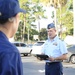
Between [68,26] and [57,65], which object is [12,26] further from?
[68,26]

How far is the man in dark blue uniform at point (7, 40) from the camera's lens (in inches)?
72.7

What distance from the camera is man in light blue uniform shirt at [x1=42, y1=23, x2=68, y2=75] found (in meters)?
5.79

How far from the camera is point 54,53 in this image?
5.89 meters

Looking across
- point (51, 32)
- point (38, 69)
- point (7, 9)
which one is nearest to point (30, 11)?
point (38, 69)

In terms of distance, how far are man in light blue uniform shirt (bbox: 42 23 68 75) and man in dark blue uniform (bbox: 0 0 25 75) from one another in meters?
3.78

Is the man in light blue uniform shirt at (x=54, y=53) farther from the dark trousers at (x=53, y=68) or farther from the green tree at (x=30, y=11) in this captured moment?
the green tree at (x=30, y=11)

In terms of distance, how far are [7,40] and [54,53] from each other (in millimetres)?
3994

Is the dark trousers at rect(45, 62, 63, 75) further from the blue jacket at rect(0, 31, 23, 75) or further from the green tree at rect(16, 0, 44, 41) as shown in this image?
the green tree at rect(16, 0, 44, 41)

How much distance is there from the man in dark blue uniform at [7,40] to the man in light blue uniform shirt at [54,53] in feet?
12.4

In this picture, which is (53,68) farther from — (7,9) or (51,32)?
(7,9)

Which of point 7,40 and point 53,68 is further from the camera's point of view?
point 53,68

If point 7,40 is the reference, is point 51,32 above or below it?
above

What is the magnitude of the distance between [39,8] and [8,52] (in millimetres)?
54703

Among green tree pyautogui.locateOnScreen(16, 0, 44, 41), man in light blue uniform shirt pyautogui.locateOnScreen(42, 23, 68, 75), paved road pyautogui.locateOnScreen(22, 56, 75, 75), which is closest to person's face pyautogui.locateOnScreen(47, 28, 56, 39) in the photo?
man in light blue uniform shirt pyautogui.locateOnScreen(42, 23, 68, 75)
